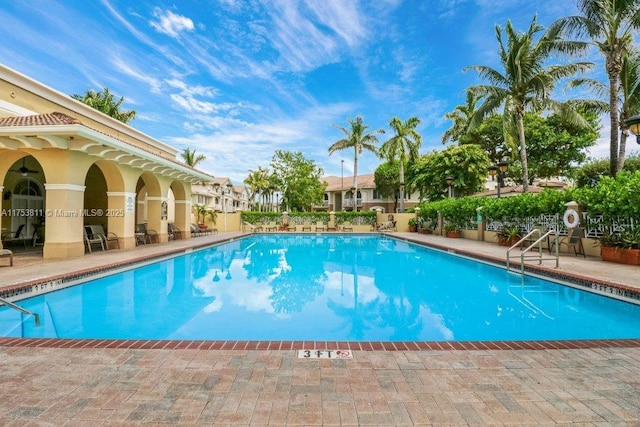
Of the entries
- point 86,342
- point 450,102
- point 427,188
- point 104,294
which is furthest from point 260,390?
point 450,102

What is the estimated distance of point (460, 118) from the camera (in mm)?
32438

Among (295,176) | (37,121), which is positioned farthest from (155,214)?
(295,176)

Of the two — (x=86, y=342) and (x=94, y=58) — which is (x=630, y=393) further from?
(x=94, y=58)

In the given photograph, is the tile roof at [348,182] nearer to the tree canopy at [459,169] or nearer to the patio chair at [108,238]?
the tree canopy at [459,169]

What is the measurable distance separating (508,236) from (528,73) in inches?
322

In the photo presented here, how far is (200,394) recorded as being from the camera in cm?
270

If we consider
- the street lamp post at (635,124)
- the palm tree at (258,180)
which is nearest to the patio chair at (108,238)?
the street lamp post at (635,124)

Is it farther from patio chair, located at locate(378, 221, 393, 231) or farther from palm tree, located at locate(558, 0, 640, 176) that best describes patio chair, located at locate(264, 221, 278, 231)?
palm tree, located at locate(558, 0, 640, 176)

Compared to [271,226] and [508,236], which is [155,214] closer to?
[271,226]

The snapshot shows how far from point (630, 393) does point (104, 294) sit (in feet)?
27.5

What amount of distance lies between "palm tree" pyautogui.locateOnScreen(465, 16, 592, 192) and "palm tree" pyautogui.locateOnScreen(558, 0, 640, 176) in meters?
1.33

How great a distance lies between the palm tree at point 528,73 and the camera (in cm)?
1598

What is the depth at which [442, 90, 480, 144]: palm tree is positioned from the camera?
31000 mm

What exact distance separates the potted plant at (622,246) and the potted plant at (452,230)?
9.99 m
